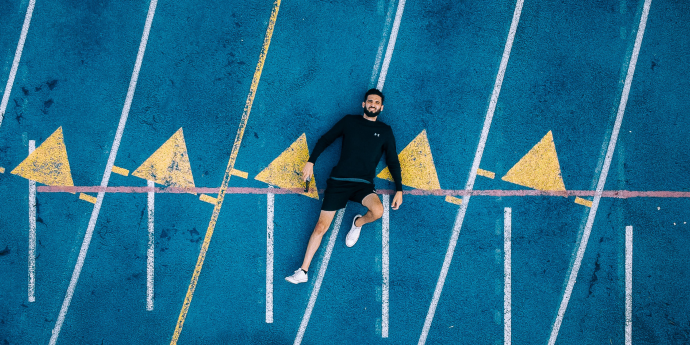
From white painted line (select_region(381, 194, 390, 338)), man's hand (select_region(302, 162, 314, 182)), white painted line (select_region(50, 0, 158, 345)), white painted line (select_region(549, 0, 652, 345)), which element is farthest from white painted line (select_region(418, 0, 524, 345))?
Result: white painted line (select_region(50, 0, 158, 345))

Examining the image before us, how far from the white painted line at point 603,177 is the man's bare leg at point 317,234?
11.6 ft

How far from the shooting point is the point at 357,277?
5.62 meters

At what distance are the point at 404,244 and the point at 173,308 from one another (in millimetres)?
3370

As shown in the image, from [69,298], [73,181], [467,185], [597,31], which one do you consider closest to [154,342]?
[69,298]

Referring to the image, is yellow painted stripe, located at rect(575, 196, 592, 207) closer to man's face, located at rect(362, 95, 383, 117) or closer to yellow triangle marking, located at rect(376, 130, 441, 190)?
yellow triangle marking, located at rect(376, 130, 441, 190)

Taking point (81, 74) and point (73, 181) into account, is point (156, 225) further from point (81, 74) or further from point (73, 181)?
point (81, 74)

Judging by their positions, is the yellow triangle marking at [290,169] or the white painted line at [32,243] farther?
the yellow triangle marking at [290,169]

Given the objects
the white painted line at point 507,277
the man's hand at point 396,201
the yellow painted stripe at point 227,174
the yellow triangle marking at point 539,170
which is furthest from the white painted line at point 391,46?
the white painted line at point 507,277

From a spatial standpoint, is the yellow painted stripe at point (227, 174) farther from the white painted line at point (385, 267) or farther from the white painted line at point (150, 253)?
the white painted line at point (385, 267)

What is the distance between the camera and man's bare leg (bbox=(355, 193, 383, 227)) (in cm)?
522

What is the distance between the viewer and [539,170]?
5645 mm

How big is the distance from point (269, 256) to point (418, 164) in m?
2.49

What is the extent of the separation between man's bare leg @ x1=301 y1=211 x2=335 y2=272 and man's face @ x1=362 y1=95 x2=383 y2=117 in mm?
1451

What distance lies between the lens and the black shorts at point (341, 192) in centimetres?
529
